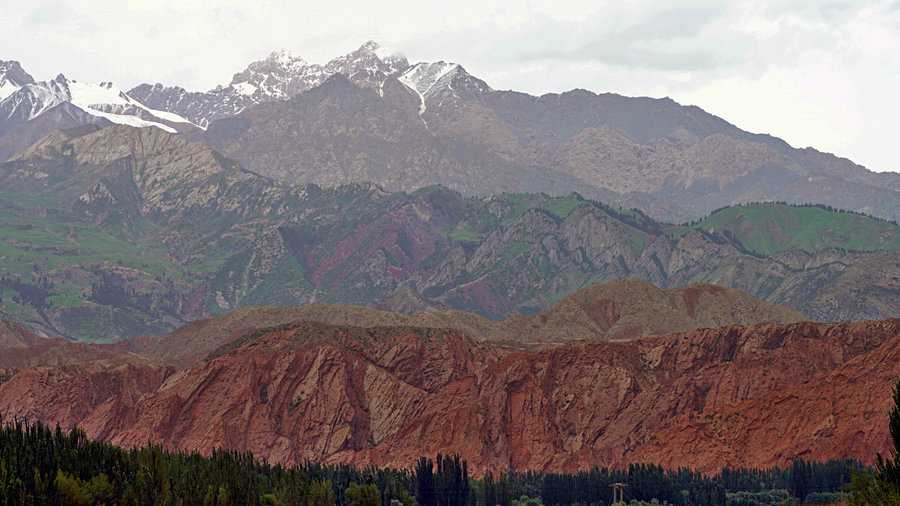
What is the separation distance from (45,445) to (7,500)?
126 ft

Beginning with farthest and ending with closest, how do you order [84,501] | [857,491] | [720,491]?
[720,491] < [84,501] < [857,491]

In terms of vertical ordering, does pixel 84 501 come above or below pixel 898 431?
below

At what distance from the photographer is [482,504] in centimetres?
19625

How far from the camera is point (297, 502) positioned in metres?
155

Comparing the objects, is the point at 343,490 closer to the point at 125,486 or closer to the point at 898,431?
the point at 125,486

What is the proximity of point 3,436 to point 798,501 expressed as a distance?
114850mm

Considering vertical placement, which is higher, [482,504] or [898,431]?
[898,431]

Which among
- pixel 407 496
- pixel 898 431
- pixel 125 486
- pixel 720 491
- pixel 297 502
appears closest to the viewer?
pixel 898 431

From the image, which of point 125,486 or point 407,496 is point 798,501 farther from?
point 125,486

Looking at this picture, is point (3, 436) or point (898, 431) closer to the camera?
point (898, 431)

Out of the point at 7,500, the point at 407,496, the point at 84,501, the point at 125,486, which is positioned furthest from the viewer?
the point at 407,496

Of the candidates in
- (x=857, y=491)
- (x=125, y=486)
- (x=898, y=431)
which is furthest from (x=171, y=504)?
(x=898, y=431)

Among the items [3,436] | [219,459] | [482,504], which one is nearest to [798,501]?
[482,504]

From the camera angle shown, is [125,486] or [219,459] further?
[219,459]
